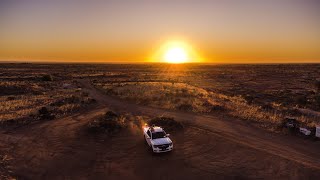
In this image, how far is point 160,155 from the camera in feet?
73.9

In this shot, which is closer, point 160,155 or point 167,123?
point 160,155

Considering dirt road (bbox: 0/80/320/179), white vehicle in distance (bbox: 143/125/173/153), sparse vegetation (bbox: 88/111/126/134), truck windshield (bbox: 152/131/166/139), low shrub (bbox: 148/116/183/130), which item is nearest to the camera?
dirt road (bbox: 0/80/320/179)

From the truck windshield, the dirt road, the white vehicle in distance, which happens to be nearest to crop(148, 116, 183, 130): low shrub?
the dirt road

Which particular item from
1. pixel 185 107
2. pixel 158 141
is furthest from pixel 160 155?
pixel 185 107

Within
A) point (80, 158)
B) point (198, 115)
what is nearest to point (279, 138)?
point (198, 115)

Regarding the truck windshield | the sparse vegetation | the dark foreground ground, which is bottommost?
the dark foreground ground

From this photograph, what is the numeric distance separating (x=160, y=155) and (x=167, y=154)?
0.55m

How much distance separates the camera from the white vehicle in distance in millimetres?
22281

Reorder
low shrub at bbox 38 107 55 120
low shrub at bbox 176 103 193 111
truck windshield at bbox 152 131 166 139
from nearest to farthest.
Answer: truck windshield at bbox 152 131 166 139 → low shrub at bbox 38 107 55 120 → low shrub at bbox 176 103 193 111

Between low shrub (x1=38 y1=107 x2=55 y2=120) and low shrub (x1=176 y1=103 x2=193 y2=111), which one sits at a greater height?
low shrub (x1=176 y1=103 x2=193 y2=111)

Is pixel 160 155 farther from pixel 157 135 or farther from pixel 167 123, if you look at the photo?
pixel 167 123

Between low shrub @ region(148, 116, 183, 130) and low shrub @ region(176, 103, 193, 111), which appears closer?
low shrub @ region(148, 116, 183, 130)

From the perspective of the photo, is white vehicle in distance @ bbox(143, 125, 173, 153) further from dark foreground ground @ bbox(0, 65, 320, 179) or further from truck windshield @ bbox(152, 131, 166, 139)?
dark foreground ground @ bbox(0, 65, 320, 179)

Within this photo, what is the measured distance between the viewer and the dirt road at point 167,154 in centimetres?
2016
